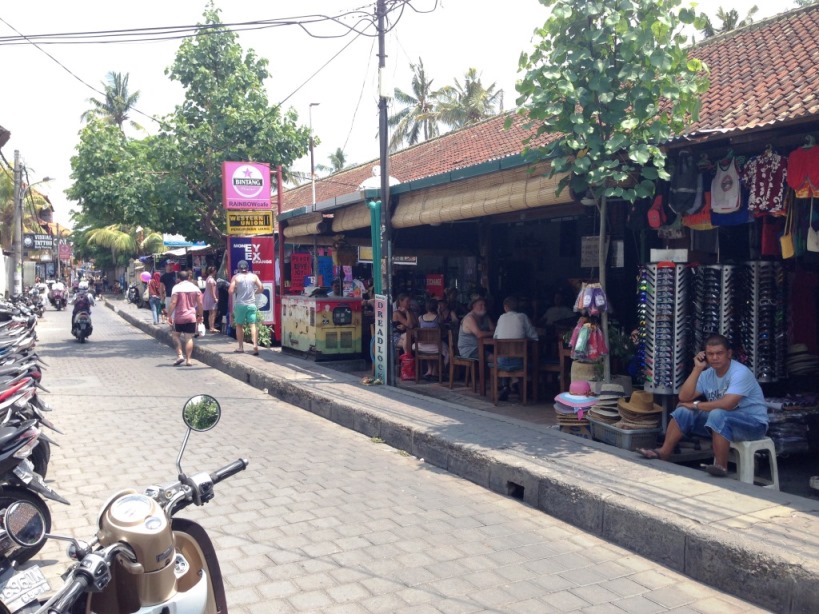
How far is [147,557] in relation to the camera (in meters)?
2.45

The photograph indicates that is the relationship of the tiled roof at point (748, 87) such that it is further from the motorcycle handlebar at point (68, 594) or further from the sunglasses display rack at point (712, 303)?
the motorcycle handlebar at point (68, 594)

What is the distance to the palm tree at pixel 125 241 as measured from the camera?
45.7m

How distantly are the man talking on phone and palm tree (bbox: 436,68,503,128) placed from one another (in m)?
31.6

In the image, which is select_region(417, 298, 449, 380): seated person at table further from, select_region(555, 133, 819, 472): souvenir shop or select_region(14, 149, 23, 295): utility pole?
select_region(14, 149, 23, 295): utility pole

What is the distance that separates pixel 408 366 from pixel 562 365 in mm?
3005

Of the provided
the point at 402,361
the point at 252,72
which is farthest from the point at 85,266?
the point at 402,361

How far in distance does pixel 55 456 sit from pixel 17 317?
53.3 inches

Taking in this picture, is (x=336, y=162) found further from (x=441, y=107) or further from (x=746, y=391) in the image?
(x=746, y=391)

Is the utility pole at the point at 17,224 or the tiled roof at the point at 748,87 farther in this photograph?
the utility pole at the point at 17,224

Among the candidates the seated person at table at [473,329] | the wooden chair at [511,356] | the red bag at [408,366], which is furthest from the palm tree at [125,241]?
the wooden chair at [511,356]

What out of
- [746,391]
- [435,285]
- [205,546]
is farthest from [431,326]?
[205,546]

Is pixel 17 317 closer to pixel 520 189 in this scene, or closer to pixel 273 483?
pixel 273 483

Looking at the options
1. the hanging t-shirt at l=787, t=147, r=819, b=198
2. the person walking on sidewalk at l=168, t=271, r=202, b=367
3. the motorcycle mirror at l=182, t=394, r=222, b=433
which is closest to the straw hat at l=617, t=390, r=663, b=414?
the hanging t-shirt at l=787, t=147, r=819, b=198

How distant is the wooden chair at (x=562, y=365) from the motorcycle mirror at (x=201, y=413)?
5.87 metres
